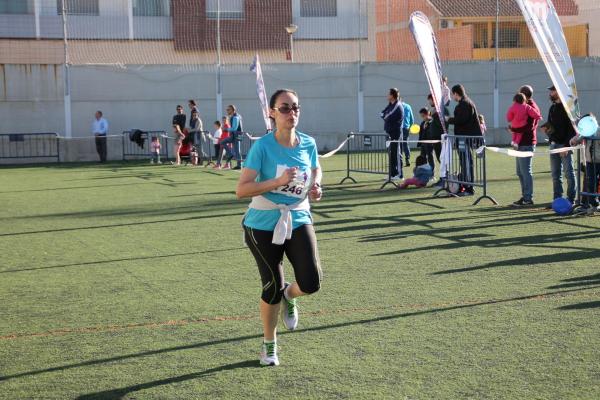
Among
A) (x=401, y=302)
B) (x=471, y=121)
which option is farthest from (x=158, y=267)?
(x=471, y=121)

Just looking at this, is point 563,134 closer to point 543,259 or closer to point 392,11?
point 543,259

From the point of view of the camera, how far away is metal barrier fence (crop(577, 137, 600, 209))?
13.9 meters

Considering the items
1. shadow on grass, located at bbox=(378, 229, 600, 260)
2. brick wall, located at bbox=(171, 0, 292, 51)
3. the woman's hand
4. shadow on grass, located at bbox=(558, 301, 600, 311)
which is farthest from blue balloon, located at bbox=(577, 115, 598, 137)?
brick wall, located at bbox=(171, 0, 292, 51)

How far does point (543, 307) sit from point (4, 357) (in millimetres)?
4303

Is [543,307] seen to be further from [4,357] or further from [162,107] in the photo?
[162,107]

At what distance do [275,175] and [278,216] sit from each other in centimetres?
28

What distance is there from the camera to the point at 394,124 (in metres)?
20.3

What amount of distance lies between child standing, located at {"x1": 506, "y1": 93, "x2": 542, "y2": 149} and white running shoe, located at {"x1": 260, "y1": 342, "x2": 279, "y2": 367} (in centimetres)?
999

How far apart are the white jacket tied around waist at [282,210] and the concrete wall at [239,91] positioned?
26883mm

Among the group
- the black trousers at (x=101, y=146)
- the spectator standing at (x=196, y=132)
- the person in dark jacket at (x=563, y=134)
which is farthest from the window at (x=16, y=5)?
the person in dark jacket at (x=563, y=134)

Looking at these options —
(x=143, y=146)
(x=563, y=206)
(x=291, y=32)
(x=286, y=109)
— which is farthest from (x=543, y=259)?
(x=291, y=32)

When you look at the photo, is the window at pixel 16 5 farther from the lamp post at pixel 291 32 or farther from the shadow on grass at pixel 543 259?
the shadow on grass at pixel 543 259

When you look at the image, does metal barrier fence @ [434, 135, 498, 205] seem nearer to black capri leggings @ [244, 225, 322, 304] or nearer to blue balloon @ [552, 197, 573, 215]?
blue balloon @ [552, 197, 573, 215]

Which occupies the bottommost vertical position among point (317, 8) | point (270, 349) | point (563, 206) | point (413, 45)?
point (270, 349)
